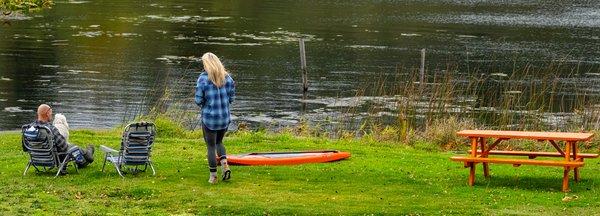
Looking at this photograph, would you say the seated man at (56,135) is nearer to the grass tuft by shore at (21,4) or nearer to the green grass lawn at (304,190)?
the green grass lawn at (304,190)

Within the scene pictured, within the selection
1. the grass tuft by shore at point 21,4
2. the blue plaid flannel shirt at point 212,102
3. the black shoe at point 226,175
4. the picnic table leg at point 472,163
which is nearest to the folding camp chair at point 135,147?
the blue plaid flannel shirt at point 212,102

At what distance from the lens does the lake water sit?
118 ft

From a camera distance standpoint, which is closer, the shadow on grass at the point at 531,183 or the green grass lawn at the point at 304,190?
the green grass lawn at the point at 304,190

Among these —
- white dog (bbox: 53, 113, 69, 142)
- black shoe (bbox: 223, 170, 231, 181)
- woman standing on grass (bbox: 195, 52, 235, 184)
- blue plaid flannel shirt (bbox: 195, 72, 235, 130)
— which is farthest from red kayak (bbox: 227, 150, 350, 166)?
white dog (bbox: 53, 113, 69, 142)

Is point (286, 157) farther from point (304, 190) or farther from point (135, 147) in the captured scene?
point (135, 147)

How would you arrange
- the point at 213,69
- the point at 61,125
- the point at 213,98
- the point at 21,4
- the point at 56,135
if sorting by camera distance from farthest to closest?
the point at 21,4 → the point at 61,125 → the point at 56,135 → the point at 213,98 → the point at 213,69

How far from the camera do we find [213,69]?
1492cm

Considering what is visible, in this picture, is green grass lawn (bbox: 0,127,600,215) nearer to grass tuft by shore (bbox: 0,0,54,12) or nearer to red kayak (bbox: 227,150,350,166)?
red kayak (bbox: 227,150,350,166)

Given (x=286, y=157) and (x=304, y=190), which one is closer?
(x=304, y=190)

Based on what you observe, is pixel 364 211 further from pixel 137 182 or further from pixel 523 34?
pixel 523 34

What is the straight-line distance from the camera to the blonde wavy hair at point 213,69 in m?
14.9

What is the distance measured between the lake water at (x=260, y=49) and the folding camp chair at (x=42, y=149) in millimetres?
8471

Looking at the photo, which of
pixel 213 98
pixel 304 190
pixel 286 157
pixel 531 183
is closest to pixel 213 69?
pixel 213 98

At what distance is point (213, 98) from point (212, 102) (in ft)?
0.19
